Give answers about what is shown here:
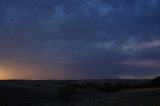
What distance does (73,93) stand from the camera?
78.2m

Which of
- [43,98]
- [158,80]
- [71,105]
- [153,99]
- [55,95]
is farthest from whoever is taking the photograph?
[158,80]

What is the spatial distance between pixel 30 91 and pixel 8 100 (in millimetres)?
15835

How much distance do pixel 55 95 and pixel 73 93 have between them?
12.7 feet

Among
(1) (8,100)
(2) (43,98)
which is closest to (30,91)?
(2) (43,98)

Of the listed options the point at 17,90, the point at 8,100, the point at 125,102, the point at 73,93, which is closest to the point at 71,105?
the point at 125,102

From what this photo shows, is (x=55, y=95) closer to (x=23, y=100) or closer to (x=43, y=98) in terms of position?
(x=43, y=98)

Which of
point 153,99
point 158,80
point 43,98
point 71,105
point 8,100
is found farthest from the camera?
point 158,80

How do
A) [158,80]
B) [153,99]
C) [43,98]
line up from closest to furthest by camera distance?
1. [153,99]
2. [43,98]
3. [158,80]

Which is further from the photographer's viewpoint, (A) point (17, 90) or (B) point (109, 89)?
(B) point (109, 89)

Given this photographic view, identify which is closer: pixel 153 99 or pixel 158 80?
pixel 153 99

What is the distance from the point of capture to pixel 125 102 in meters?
52.4

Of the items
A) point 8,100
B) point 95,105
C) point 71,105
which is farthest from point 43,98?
point 95,105

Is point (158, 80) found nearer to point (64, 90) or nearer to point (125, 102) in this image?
point (64, 90)

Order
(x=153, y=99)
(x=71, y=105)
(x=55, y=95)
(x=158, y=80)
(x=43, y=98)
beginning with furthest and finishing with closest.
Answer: (x=158, y=80) → (x=55, y=95) → (x=43, y=98) → (x=71, y=105) → (x=153, y=99)
